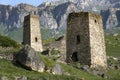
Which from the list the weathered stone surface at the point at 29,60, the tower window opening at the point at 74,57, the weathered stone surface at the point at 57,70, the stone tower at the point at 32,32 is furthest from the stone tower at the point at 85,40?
the stone tower at the point at 32,32

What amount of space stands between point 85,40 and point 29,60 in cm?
1698

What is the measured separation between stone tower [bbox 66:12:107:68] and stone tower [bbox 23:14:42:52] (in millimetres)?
18710

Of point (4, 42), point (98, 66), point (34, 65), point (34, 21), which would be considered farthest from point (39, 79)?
point (34, 21)

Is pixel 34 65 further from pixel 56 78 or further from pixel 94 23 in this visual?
pixel 94 23

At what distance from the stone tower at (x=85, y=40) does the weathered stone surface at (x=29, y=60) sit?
14.5 metres

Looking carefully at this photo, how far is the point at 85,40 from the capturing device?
167 ft

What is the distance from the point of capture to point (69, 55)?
53.4 m

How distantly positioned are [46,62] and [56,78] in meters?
5.35

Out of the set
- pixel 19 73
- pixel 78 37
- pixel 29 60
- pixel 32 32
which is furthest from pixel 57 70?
pixel 32 32

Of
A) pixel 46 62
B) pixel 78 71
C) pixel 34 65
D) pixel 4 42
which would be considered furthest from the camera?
pixel 4 42

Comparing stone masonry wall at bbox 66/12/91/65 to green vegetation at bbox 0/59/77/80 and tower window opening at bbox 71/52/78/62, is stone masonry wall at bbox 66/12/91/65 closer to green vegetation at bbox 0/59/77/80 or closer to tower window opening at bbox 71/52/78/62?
tower window opening at bbox 71/52/78/62

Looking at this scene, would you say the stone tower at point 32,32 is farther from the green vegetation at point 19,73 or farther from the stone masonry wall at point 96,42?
the green vegetation at point 19,73

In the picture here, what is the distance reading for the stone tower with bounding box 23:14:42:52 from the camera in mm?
71631

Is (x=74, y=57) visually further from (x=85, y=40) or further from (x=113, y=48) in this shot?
(x=113, y=48)
